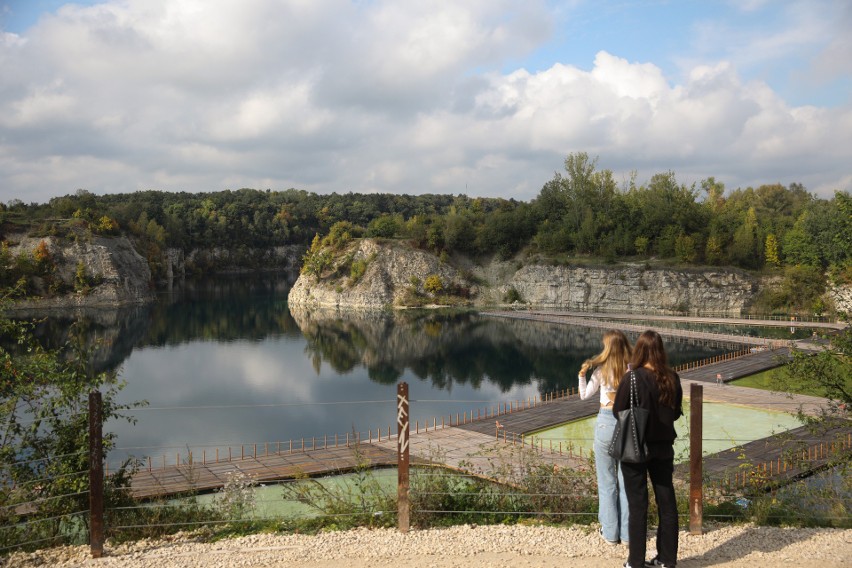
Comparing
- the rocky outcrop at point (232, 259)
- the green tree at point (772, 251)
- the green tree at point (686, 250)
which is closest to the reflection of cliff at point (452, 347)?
the green tree at point (686, 250)

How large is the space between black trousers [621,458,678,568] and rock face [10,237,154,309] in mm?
88883

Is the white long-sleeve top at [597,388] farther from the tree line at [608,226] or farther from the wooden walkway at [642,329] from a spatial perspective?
the tree line at [608,226]

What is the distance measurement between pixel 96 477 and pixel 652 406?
6073 millimetres

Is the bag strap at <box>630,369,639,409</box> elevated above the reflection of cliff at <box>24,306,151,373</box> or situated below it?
above

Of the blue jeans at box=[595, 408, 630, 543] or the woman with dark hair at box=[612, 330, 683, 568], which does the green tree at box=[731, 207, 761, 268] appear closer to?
the blue jeans at box=[595, 408, 630, 543]

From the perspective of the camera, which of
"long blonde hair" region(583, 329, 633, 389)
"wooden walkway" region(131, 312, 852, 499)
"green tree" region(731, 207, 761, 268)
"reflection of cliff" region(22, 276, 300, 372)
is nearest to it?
"long blonde hair" region(583, 329, 633, 389)

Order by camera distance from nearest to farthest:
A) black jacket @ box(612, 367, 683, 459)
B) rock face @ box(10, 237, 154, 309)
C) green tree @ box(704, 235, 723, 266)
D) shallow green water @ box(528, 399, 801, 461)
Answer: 1. black jacket @ box(612, 367, 683, 459)
2. shallow green water @ box(528, 399, 801, 461)
3. green tree @ box(704, 235, 723, 266)
4. rock face @ box(10, 237, 154, 309)

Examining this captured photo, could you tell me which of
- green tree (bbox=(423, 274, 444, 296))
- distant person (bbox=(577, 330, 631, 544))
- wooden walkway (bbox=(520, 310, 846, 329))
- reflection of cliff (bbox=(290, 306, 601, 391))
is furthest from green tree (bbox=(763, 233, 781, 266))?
distant person (bbox=(577, 330, 631, 544))

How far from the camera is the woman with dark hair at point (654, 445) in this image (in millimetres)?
6195

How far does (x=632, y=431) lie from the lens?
Result: 6176 mm

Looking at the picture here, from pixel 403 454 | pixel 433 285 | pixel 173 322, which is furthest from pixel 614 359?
pixel 433 285

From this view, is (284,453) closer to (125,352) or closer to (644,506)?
(644,506)

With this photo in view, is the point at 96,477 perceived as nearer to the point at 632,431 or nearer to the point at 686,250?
the point at 632,431

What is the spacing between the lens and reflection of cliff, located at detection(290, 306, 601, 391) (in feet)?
141
